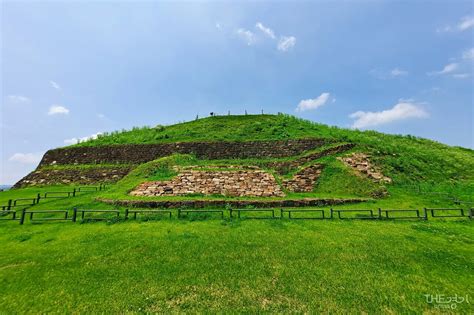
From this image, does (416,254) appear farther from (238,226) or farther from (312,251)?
(238,226)

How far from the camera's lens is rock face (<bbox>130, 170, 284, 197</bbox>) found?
16.8 meters

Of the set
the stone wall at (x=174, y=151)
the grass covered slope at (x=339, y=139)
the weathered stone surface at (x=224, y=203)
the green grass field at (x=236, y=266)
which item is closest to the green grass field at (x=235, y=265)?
the green grass field at (x=236, y=266)

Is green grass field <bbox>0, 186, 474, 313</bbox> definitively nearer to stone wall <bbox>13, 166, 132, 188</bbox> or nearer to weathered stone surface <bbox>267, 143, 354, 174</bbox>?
weathered stone surface <bbox>267, 143, 354, 174</bbox>

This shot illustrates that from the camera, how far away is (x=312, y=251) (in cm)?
811

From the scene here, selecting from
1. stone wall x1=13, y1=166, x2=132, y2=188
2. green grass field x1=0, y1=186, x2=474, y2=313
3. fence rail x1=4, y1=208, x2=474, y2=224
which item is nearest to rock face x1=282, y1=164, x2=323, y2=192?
fence rail x1=4, y1=208, x2=474, y2=224

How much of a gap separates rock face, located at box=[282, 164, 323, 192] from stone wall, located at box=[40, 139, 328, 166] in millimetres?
5492

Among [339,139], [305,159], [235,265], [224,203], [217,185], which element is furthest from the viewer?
[339,139]

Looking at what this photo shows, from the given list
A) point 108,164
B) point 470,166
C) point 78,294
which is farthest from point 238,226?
point 470,166

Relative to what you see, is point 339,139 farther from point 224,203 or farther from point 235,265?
point 235,265

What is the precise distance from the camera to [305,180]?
65.0 ft

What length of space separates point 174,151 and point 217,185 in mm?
13386

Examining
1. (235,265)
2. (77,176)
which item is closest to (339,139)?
(235,265)

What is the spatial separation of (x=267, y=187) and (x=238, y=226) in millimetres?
7155

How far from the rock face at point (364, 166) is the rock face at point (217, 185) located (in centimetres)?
873
